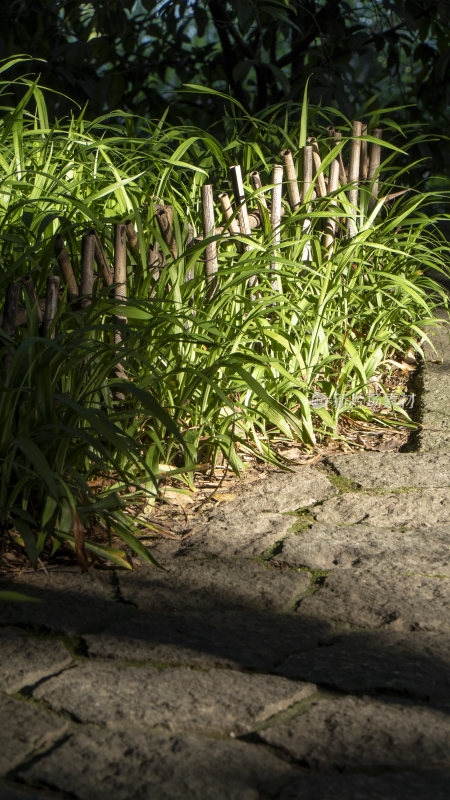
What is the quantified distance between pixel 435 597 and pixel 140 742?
0.78 metres

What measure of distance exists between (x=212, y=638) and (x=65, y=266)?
3.57 feet

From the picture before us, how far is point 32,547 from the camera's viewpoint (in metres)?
1.84

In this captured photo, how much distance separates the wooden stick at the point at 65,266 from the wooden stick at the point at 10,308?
0.20 metres

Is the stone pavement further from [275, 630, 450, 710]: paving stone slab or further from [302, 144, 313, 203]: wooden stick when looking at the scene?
[302, 144, 313, 203]: wooden stick

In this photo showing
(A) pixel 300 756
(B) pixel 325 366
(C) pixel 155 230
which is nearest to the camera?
(A) pixel 300 756

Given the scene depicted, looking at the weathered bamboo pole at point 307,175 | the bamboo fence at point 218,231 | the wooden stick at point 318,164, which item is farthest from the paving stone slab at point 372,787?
the wooden stick at point 318,164

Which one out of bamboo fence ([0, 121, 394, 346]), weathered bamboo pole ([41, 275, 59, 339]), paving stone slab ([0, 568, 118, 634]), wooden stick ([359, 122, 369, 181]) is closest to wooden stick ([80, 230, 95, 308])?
bamboo fence ([0, 121, 394, 346])

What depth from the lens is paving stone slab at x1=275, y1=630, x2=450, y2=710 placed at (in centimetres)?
148

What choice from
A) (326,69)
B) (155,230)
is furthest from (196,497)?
(326,69)

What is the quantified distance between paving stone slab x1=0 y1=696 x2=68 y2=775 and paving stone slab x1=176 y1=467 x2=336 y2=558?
2.37 ft

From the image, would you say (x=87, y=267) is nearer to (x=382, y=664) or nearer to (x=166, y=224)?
(x=166, y=224)

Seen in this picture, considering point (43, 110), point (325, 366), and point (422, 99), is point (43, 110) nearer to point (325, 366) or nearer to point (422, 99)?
point (325, 366)

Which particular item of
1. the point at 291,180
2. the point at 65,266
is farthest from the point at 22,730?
the point at 291,180

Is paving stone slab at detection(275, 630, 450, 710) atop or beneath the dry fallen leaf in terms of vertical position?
atop
